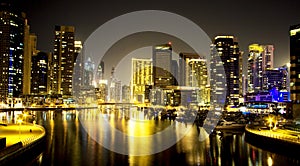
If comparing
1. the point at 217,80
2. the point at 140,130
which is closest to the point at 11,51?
the point at 217,80

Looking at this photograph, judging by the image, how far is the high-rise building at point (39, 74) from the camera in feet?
527

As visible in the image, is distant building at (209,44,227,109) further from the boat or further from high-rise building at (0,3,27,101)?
the boat

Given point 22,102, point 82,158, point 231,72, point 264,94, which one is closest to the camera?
point 82,158

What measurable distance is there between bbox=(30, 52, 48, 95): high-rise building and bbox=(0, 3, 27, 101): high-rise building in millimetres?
32856

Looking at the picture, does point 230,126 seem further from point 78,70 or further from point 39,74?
point 78,70

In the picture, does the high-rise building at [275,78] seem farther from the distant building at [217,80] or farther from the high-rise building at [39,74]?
the high-rise building at [39,74]

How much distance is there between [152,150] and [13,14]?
11171cm

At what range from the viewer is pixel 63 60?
175 meters

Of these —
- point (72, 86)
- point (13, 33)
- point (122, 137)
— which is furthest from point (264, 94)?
point (72, 86)

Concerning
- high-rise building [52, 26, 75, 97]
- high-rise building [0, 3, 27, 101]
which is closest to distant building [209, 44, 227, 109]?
high-rise building [52, 26, 75, 97]

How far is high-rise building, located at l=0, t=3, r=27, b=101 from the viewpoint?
120125 mm

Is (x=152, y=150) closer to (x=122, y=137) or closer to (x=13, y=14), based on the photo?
(x=122, y=137)

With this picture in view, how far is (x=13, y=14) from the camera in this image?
12350 cm

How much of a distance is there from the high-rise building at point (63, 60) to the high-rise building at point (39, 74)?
18.1 feet
